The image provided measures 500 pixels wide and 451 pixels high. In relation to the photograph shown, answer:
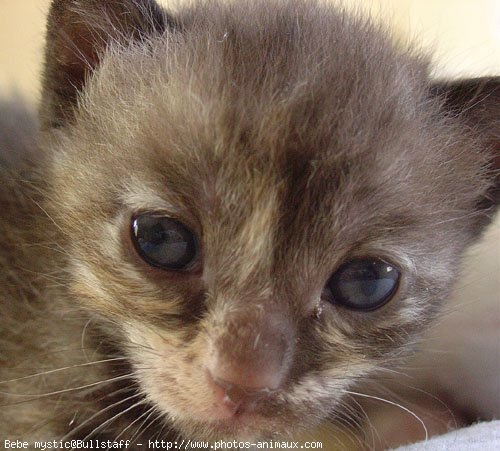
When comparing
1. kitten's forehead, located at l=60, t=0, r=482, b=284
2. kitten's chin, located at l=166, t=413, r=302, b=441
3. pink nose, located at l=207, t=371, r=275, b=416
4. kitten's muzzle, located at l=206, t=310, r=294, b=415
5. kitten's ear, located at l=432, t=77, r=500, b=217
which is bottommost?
kitten's chin, located at l=166, t=413, r=302, b=441

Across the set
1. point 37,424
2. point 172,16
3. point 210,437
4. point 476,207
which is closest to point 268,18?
point 172,16

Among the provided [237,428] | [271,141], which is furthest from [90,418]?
[271,141]

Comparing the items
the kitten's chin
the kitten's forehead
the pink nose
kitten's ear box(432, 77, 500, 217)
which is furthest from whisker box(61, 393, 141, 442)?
kitten's ear box(432, 77, 500, 217)

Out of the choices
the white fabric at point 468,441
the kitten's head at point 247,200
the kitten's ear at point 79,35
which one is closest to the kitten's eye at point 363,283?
the kitten's head at point 247,200

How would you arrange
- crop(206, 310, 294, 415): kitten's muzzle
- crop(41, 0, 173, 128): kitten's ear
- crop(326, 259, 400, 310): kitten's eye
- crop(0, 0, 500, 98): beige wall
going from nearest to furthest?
crop(206, 310, 294, 415): kitten's muzzle, crop(326, 259, 400, 310): kitten's eye, crop(41, 0, 173, 128): kitten's ear, crop(0, 0, 500, 98): beige wall

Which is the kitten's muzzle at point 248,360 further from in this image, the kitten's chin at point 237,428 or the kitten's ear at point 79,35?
the kitten's ear at point 79,35

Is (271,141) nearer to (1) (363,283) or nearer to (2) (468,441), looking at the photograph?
(1) (363,283)

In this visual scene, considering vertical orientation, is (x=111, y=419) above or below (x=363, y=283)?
below

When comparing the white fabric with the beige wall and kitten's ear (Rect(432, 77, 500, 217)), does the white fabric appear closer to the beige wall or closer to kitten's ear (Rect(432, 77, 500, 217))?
kitten's ear (Rect(432, 77, 500, 217))
